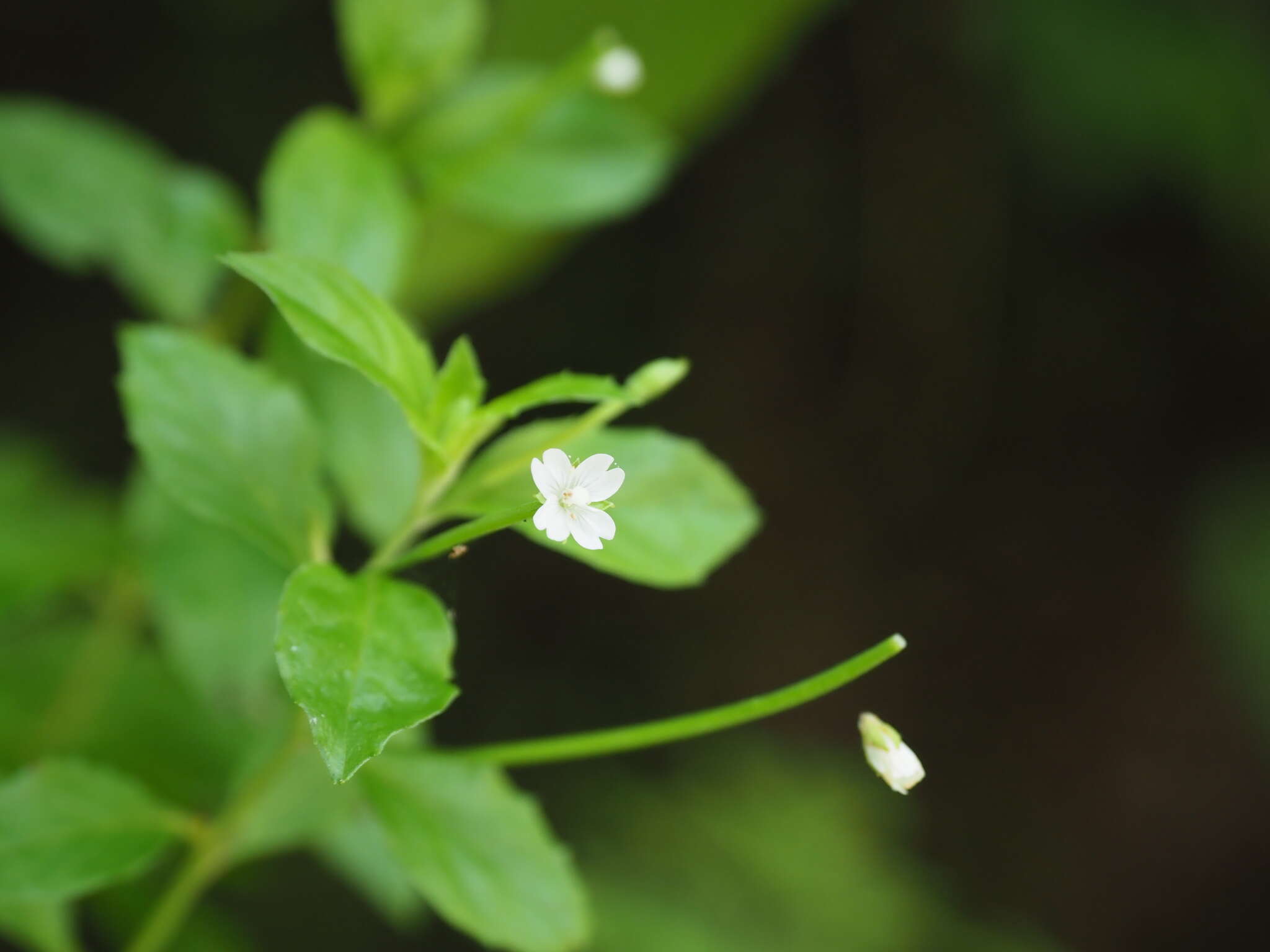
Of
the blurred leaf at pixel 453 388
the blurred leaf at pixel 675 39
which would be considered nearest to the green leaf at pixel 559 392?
the blurred leaf at pixel 453 388

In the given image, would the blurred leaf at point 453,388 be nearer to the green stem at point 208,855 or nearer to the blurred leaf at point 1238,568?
the green stem at point 208,855

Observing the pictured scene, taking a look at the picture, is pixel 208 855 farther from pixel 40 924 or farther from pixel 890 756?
pixel 890 756

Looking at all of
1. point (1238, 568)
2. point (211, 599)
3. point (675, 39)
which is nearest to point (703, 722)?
point (211, 599)

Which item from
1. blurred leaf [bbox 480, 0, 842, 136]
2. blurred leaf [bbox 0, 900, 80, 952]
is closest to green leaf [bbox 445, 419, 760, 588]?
blurred leaf [bbox 0, 900, 80, 952]

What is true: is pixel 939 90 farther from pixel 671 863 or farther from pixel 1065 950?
pixel 1065 950

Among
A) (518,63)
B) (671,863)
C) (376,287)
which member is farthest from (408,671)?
(671,863)
